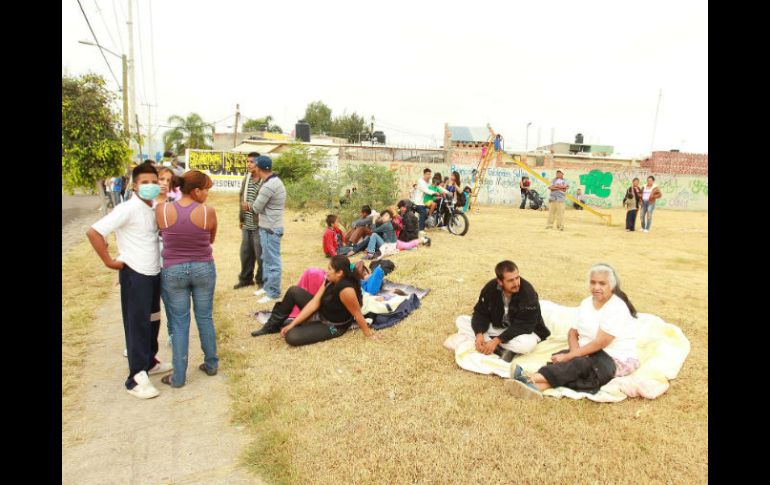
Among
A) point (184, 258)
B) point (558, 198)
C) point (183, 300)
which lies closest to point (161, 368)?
point (183, 300)

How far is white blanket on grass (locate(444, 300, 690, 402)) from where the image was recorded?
12.0 feet

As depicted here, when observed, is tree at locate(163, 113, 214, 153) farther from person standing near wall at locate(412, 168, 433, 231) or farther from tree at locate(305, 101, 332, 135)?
person standing near wall at locate(412, 168, 433, 231)

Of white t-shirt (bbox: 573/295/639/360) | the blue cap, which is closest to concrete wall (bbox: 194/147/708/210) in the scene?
the blue cap

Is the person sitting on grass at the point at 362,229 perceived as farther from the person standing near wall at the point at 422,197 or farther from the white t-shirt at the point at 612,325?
the white t-shirt at the point at 612,325

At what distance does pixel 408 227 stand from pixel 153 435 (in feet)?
23.4

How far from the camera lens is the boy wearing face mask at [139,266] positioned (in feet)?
11.9

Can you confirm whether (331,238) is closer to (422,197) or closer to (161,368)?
(422,197)

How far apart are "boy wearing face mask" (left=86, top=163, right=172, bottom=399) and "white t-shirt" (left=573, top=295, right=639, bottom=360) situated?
11.5 feet

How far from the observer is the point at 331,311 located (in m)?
4.86

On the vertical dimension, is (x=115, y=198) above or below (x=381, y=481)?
above

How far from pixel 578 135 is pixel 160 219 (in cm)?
4492

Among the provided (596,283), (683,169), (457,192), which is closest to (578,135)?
(683,169)

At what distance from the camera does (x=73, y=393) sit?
383cm
